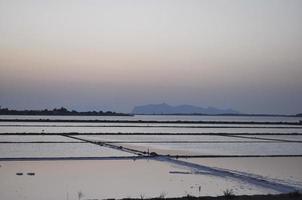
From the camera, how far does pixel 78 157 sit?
50.8 ft

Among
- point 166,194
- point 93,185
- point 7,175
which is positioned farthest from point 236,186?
point 7,175

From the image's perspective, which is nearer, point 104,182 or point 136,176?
point 104,182

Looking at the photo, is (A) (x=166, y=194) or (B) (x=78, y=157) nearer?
(A) (x=166, y=194)

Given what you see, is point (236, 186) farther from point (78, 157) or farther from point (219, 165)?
point (78, 157)

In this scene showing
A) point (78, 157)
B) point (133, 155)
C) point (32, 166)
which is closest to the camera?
point (32, 166)

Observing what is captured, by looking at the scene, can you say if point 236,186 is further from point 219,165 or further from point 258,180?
point 219,165

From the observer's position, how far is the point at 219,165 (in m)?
14.0

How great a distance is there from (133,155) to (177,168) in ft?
12.9

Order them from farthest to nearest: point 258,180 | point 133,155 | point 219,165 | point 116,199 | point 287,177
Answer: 1. point 133,155
2. point 219,165
3. point 287,177
4. point 258,180
5. point 116,199

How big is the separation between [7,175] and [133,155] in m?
6.19

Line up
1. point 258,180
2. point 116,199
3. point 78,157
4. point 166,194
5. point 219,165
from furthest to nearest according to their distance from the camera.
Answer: point 78,157 < point 219,165 < point 258,180 < point 166,194 < point 116,199

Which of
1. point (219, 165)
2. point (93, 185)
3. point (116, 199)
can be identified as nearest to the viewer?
point (116, 199)

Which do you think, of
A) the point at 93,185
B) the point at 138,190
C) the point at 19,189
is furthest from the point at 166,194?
the point at 19,189

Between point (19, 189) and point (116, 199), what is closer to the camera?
point (116, 199)
